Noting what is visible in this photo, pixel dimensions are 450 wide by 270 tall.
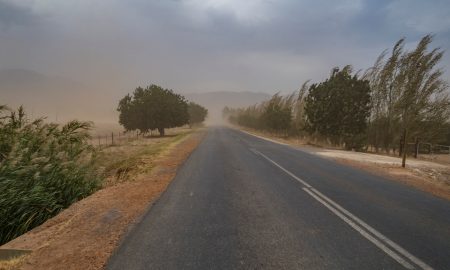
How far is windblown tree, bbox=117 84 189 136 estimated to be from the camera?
5231 cm

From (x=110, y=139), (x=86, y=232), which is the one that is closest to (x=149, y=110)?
(x=110, y=139)

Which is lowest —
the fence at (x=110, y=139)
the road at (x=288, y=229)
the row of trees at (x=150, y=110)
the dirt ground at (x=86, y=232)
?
the fence at (x=110, y=139)

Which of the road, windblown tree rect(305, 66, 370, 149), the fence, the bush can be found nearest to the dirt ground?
the road

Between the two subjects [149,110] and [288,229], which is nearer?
[288,229]

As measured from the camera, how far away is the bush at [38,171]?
25.9 feet

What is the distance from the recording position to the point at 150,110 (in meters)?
51.8

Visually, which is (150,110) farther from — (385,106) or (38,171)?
(38,171)

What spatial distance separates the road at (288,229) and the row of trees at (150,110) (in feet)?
138

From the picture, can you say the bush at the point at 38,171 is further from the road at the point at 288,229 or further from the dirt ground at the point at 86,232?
the road at the point at 288,229

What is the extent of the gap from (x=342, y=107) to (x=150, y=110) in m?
27.6

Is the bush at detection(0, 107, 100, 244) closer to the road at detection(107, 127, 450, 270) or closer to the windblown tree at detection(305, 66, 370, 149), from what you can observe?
the road at detection(107, 127, 450, 270)

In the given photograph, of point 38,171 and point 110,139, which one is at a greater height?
point 38,171

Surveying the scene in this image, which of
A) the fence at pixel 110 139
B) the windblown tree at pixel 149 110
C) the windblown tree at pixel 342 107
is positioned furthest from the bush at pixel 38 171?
the windblown tree at pixel 149 110

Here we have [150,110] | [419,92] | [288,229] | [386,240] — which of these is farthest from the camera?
[150,110]
